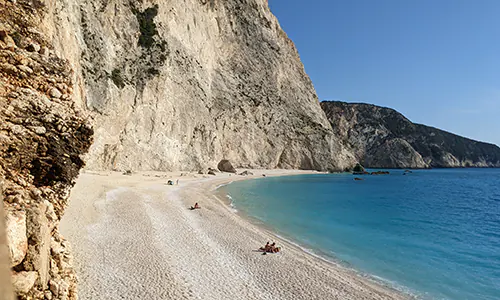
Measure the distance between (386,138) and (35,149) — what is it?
136736mm

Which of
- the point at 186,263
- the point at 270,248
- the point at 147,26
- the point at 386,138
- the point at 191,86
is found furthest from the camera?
the point at 386,138

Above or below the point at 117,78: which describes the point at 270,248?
below

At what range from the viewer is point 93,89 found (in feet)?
102

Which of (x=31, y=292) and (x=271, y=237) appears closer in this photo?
(x=31, y=292)

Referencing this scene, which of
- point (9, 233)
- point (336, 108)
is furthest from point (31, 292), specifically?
point (336, 108)

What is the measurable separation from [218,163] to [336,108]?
299 feet

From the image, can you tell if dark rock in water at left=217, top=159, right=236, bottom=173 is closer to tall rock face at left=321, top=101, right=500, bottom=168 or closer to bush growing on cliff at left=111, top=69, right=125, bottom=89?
bush growing on cliff at left=111, top=69, right=125, bottom=89

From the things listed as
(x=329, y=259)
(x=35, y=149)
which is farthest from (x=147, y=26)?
(x=35, y=149)

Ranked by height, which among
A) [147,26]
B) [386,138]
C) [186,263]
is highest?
[147,26]

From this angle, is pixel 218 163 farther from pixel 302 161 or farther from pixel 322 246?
pixel 322 246

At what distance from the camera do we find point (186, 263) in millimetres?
9344

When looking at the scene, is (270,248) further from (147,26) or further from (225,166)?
(225,166)

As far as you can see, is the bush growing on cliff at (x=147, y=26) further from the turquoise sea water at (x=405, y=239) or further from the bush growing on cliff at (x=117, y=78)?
the turquoise sea water at (x=405, y=239)

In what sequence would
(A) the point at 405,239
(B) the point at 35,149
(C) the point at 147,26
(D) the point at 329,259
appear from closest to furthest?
(B) the point at 35,149 < (D) the point at 329,259 < (A) the point at 405,239 < (C) the point at 147,26
